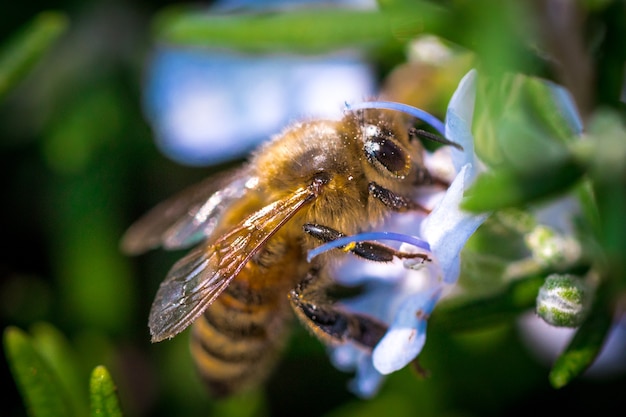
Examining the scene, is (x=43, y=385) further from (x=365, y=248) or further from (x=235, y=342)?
(x=365, y=248)

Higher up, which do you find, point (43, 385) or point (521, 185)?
point (521, 185)

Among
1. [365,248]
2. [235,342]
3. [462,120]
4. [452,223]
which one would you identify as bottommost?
[235,342]

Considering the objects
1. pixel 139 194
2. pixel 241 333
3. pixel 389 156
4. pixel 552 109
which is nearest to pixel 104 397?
pixel 241 333

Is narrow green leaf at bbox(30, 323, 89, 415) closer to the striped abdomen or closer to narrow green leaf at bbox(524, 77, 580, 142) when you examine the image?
the striped abdomen

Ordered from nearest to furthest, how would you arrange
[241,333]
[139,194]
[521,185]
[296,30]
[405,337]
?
[521,185]
[405,337]
[241,333]
[296,30]
[139,194]

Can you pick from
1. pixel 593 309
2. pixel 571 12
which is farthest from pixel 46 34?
pixel 593 309

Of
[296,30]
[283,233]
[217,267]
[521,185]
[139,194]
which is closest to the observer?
[521,185]

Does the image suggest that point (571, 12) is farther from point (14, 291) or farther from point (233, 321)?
point (14, 291)

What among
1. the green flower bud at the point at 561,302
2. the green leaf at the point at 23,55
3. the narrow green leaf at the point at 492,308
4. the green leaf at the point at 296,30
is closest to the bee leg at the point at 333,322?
the narrow green leaf at the point at 492,308

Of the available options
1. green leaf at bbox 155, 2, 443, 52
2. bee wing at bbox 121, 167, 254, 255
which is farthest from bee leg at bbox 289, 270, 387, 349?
green leaf at bbox 155, 2, 443, 52
